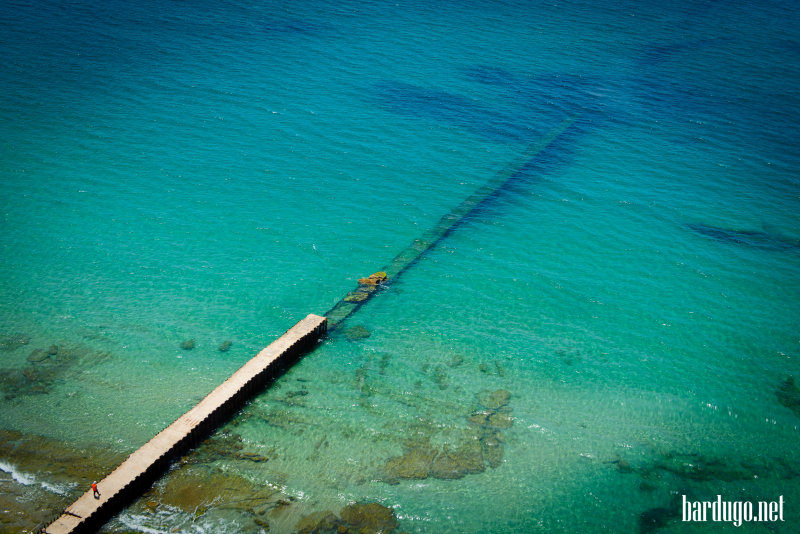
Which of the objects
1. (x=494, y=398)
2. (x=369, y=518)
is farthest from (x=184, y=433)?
(x=494, y=398)

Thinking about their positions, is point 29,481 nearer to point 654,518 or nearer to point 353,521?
point 353,521

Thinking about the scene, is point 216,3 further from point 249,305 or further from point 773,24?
point 773,24

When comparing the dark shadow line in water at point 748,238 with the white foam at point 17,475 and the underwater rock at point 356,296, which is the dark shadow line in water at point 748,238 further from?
the white foam at point 17,475

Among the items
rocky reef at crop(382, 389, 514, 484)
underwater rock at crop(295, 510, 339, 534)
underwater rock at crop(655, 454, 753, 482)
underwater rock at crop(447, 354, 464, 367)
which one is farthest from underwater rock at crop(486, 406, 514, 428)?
underwater rock at crop(295, 510, 339, 534)

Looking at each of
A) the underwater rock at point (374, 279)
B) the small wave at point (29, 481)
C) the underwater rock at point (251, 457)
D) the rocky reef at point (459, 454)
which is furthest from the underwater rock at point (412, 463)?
the underwater rock at point (374, 279)

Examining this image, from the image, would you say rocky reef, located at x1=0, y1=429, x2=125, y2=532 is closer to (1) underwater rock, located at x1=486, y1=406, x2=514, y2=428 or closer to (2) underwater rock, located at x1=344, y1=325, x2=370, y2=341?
(2) underwater rock, located at x1=344, y1=325, x2=370, y2=341

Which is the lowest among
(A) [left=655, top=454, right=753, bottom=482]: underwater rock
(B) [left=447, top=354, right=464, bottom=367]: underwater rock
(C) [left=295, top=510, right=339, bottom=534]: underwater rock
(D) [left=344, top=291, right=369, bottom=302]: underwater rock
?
(A) [left=655, top=454, right=753, bottom=482]: underwater rock
